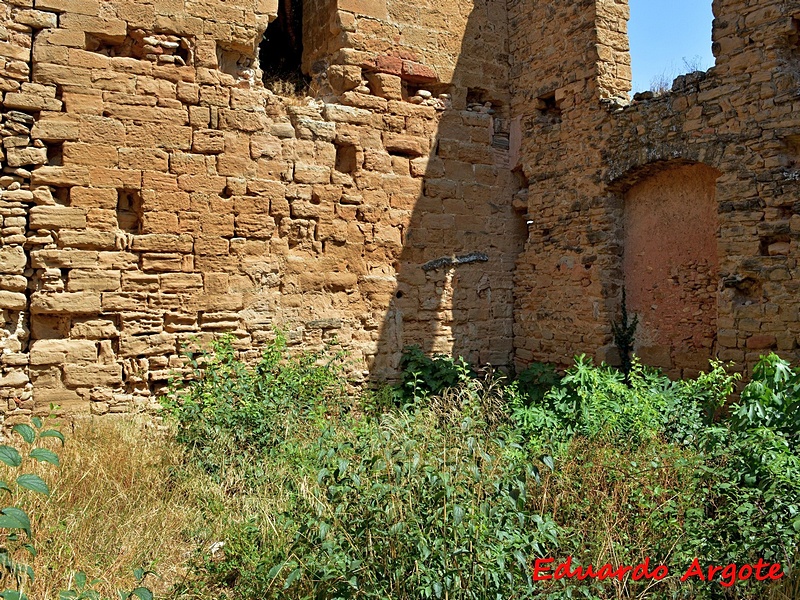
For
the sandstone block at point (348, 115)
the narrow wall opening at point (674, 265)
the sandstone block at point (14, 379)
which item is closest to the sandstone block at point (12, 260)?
the sandstone block at point (14, 379)

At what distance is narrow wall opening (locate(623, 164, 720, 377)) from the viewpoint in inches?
252

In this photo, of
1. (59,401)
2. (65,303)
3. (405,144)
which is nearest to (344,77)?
(405,144)

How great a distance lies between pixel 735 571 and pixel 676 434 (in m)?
1.63

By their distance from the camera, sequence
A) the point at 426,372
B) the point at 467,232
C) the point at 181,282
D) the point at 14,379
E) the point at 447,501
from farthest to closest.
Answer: the point at 467,232, the point at 426,372, the point at 181,282, the point at 14,379, the point at 447,501

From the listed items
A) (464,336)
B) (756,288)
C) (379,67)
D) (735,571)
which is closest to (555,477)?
(735,571)

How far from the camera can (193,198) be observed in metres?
6.23

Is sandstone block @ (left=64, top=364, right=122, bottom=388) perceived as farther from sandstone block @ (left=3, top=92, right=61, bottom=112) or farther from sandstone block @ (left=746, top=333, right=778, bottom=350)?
sandstone block @ (left=746, top=333, right=778, bottom=350)

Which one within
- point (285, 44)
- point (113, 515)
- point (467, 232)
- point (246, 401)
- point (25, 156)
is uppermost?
point (285, 44)

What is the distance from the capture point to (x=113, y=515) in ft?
13.4

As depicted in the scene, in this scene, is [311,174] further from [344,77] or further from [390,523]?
[390,523]

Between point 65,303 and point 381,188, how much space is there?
351cm

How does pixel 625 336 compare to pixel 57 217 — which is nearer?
pixel 57 217

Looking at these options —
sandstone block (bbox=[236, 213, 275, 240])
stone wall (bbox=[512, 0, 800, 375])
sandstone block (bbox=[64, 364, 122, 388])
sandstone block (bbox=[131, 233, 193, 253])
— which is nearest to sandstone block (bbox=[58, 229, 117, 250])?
sandstone block (bbox=[131, 233, 193, 253])

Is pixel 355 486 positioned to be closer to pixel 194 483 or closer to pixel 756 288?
pixel 194 483
